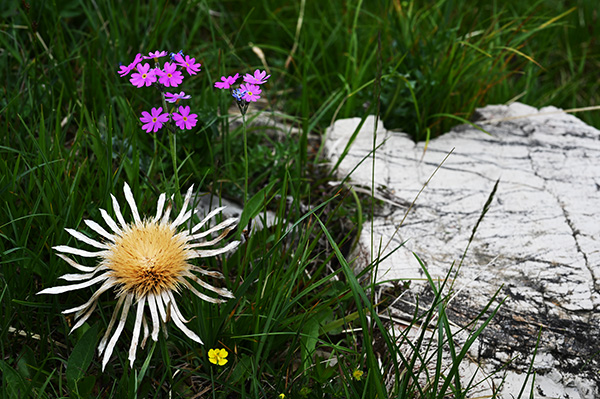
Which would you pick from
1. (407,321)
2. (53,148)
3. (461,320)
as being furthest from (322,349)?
(53,148)

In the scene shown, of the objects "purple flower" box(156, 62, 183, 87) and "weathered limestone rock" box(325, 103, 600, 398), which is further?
"weathered limestone rock" box(325, 103, 600, 398)

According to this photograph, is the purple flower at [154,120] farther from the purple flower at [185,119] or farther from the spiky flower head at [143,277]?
the spiky flower head at [143,277]

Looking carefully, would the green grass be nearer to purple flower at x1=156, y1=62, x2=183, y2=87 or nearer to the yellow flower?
the yellow flower

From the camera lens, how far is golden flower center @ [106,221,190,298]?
141cm

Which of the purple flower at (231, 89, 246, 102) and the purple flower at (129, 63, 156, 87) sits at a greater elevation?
the purple flower at (129, 63, 156, 87)

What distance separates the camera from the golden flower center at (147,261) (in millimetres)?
1410

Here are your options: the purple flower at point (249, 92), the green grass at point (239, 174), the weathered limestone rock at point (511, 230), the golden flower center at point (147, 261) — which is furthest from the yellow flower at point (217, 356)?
the purple flower at point (249, 92)

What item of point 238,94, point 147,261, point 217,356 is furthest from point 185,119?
point 217,356

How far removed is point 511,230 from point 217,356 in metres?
1.29

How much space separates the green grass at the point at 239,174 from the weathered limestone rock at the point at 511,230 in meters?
0.11

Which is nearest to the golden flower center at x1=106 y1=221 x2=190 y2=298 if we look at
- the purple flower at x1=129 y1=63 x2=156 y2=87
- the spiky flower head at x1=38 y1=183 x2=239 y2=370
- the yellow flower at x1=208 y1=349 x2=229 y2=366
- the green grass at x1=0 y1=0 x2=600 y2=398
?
the spiky flower head at x1=38 y1=183 x2=239 y2=370

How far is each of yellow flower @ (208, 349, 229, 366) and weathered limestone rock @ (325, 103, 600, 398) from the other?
61 centimetres

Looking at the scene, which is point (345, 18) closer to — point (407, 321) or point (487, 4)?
point (487, 4)

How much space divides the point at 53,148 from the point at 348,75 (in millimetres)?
1609
